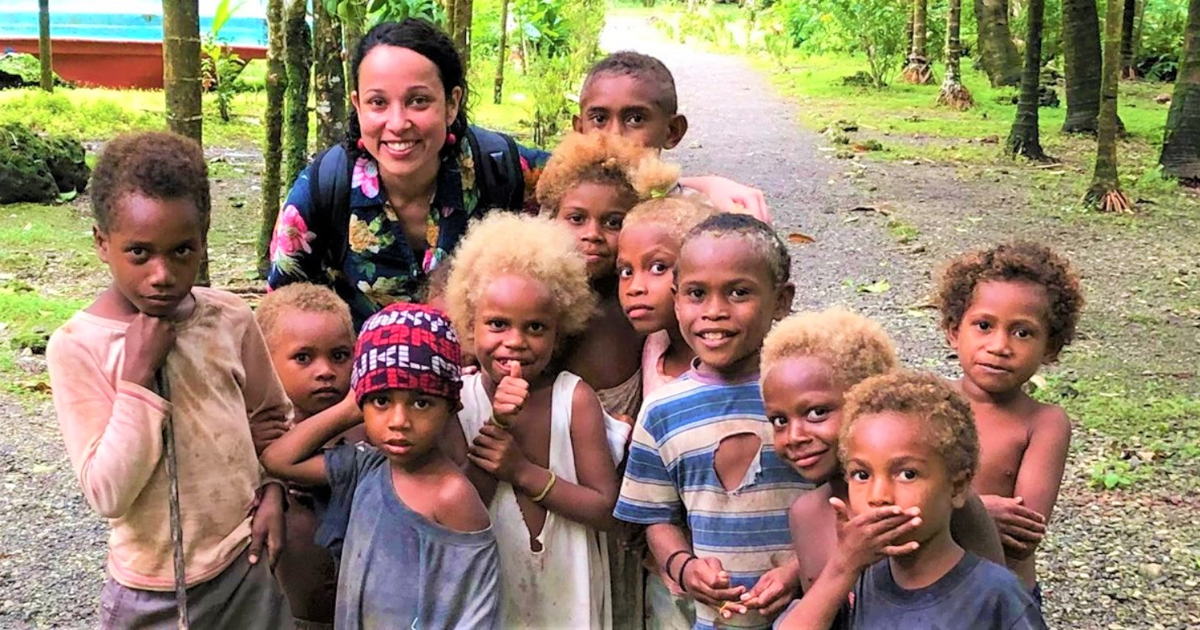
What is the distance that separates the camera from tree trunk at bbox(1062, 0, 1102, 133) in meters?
14.2

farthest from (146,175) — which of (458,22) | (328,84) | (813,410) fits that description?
(458,22)

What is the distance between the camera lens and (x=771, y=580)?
2.70 metres

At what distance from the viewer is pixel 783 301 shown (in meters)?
2.96

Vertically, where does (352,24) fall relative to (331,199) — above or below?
above

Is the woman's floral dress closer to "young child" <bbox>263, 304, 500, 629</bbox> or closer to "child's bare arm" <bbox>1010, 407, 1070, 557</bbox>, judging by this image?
"young child" <bbox>263, 304, 500, 629</bbox>

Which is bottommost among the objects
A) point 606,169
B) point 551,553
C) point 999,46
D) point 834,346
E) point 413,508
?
point 551,553

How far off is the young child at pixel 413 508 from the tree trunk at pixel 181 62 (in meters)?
2.03

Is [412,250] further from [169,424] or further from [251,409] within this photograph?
[169,424]

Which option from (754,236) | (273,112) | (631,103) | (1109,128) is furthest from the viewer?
(1109,128)

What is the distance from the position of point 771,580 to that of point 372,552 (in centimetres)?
95

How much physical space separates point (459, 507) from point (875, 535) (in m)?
1.00

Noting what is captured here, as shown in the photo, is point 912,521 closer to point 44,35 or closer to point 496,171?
point 496,171

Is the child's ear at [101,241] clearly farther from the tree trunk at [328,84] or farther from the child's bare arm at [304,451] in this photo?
the tree trunk at [328,84]

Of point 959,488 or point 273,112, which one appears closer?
point 959,488
